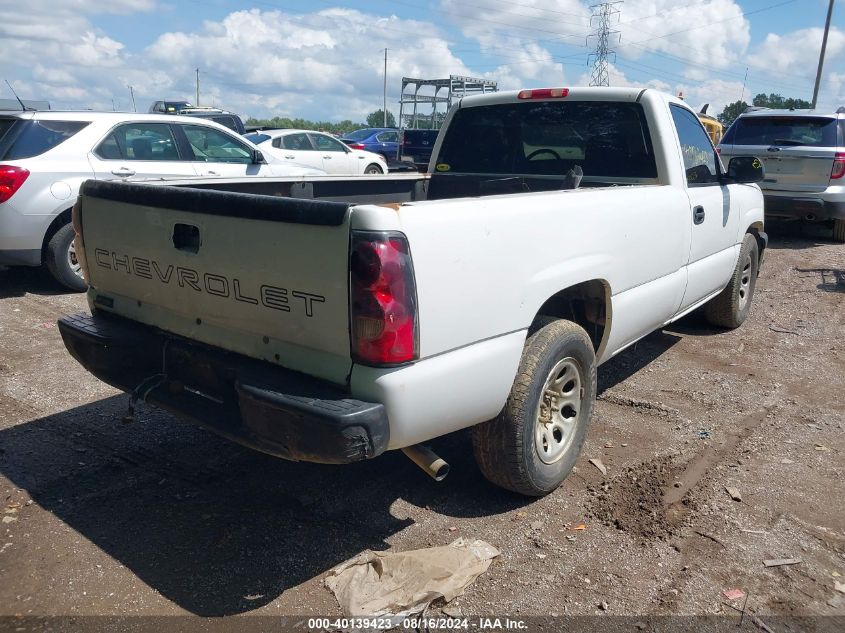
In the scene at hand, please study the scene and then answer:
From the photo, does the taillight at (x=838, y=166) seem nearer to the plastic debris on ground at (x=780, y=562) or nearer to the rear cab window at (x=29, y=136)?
the plastic debris on ground at (x=780, y=562)

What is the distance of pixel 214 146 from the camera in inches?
335

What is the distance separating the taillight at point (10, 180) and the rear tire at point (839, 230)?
1050 cm

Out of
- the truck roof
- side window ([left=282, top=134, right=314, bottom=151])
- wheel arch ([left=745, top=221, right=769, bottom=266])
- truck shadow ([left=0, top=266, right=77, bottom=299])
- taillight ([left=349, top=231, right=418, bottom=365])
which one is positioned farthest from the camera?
side window ([left=282, top=134, right=314, bottom=151])

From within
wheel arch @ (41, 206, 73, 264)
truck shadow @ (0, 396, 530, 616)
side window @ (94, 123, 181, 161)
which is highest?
side window @ (94, 123, 181, 161)

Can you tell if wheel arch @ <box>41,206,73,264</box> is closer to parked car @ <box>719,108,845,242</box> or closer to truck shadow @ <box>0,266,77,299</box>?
truck shadow @ <box>0,266,77,299</box>

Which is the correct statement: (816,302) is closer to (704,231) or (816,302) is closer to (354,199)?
(704,231)

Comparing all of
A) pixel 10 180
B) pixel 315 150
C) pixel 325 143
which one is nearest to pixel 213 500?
pixel 10 180

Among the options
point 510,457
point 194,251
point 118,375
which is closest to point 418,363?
point 510,457

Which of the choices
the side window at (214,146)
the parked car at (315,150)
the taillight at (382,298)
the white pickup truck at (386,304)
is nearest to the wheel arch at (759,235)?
the white pickup truck at (386,304)

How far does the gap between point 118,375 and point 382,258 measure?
1579mm

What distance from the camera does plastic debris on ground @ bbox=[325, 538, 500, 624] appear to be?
2.70 meters

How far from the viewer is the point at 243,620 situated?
104 inches

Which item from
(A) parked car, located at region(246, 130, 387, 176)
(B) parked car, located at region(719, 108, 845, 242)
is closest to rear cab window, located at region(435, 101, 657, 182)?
(B) parked car, located at region(719, 108, 845, 242)

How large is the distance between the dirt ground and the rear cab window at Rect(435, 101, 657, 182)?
155 centimetres
